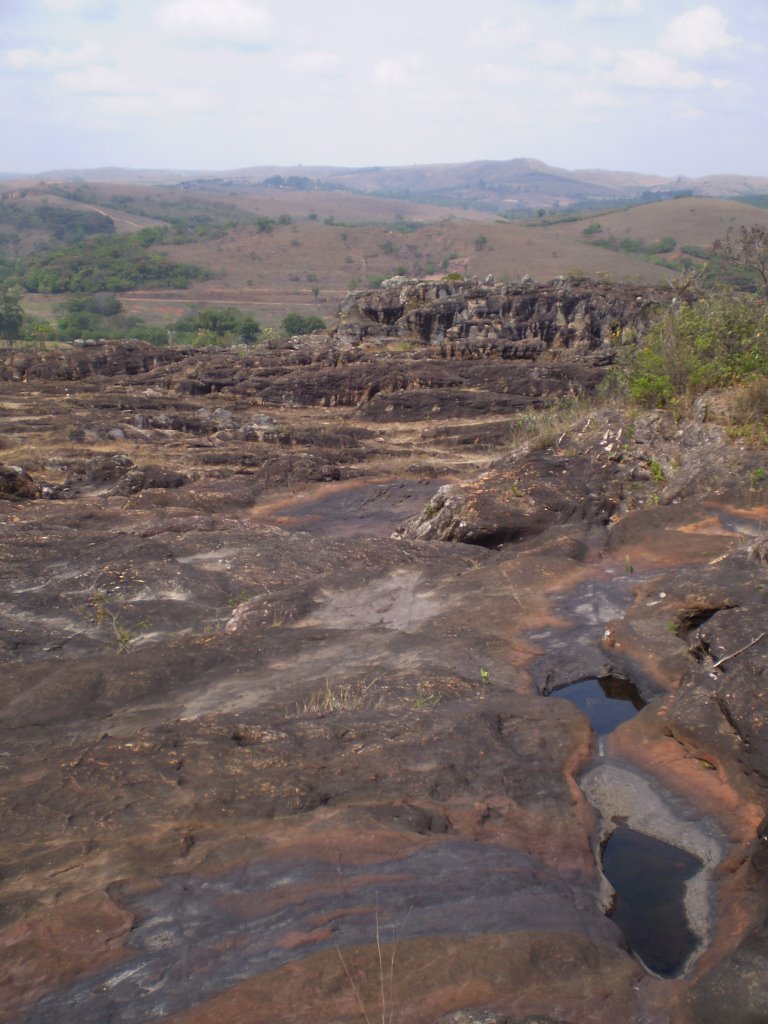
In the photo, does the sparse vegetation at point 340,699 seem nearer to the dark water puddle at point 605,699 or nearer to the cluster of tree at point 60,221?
the dark water puddle at point 605,699

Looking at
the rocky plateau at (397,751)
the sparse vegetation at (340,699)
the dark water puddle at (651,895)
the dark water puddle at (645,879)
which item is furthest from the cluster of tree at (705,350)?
the dark water puddle at (651,895)

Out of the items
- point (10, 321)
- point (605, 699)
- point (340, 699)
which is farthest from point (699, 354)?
point (10, 321)

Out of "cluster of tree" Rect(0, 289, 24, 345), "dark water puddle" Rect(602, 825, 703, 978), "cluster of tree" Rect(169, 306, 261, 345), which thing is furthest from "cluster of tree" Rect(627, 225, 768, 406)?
"cluster of tree" Rect(169, 306, 261, 345)

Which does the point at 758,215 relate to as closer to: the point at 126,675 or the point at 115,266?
the point at 115,266

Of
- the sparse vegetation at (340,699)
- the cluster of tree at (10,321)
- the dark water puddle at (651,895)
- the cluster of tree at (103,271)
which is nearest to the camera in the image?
the dark water puddle at (651,895)

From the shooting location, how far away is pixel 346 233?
322ft

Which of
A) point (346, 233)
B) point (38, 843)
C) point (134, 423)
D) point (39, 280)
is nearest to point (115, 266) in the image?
point (39, 280)

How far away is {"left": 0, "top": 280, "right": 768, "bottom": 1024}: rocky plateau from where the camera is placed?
338 cm

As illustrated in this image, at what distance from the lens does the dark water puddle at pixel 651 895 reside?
412cm

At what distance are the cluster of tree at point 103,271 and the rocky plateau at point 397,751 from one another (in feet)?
218

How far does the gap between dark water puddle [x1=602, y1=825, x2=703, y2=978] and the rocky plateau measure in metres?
0.08

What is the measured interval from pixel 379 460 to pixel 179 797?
16.2 metres

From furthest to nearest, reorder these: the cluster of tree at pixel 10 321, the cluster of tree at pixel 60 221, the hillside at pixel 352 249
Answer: the cluster of tree at pixel 60 221 → the hillside at pixel 352 249 → the cluster of tree at pixel 10 321

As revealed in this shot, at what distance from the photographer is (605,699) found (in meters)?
6.71
